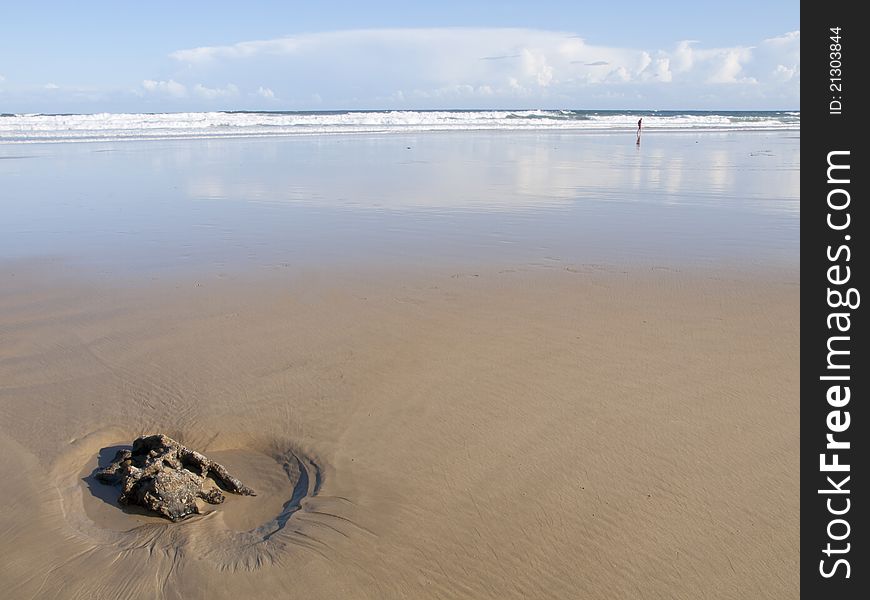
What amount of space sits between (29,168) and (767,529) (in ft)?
59.1

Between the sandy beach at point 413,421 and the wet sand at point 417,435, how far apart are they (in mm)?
16

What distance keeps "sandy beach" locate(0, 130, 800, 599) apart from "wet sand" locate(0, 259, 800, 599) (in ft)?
0.05

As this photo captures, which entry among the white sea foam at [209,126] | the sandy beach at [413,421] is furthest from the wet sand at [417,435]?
the white sea foam at [209,126]

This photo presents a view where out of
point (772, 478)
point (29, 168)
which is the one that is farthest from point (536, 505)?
point (29, 168)

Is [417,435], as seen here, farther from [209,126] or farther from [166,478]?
[209,126]

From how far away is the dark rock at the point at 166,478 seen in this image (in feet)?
9.87

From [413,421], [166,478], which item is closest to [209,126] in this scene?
[413,421]

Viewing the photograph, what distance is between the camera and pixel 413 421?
12.9ft

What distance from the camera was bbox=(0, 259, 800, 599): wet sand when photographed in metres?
2.74

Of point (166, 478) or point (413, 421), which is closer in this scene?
point (166, 478)
